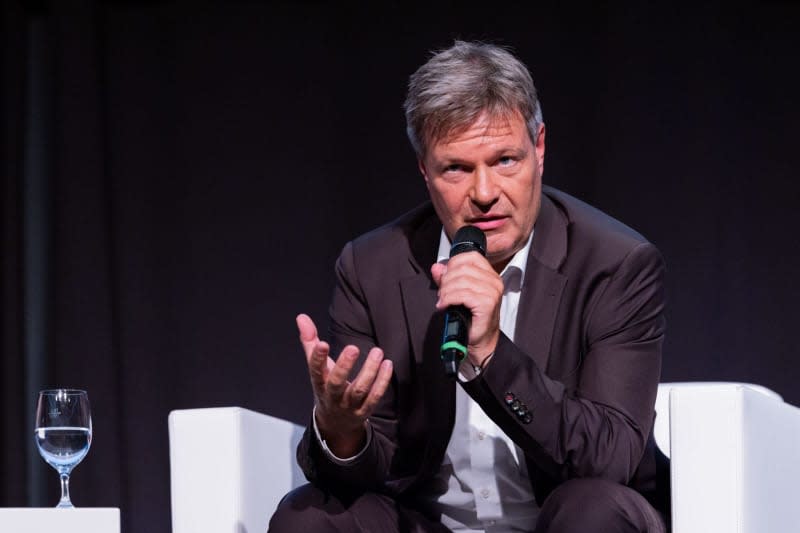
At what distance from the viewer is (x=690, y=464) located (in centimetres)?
153

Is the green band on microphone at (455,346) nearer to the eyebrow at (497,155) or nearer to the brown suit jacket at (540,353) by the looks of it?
the brown suit jacket at (540,353)

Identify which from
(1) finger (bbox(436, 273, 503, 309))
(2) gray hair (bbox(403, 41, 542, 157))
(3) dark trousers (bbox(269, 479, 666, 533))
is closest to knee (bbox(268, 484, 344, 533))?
(3) dark trousers (bbox(269, 479, 666, 533))

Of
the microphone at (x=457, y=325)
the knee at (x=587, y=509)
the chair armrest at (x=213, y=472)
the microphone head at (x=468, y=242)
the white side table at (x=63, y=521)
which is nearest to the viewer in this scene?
the microphone at (x=457, y=325)

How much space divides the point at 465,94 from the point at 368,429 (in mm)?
547

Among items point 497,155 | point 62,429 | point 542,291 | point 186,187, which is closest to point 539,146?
point 497,155

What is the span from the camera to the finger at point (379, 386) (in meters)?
1.58

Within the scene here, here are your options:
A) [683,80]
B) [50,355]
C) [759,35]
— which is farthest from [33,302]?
[759,35]

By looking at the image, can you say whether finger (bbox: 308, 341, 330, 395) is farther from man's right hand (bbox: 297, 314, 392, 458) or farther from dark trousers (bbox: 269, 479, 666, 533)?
dark trousers (bbox: 269, 479, 666, 533)

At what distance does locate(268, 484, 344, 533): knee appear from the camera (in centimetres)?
163

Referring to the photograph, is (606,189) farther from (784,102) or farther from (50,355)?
(50,355)

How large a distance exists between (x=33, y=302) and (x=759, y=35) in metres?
2.44

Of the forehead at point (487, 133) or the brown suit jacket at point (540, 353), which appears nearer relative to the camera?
the brown suit jacket at point (540, 353)

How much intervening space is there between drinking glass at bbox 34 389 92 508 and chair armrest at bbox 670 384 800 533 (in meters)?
0.96

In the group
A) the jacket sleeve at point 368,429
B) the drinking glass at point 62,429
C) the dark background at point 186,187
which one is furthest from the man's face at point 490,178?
the dark background at point 186,187
